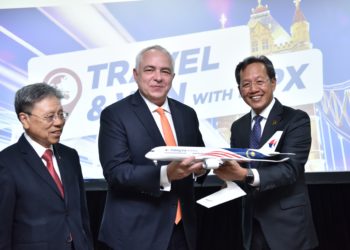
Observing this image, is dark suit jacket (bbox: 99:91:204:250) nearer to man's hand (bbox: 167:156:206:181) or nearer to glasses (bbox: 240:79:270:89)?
man's hand (bbox: 167:156:206:181)

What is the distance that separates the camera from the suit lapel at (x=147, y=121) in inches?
85.1

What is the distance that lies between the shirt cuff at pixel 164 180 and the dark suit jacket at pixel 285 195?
51 centimetres

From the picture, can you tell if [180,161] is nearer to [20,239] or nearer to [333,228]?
[20,239]

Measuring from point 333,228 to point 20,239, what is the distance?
3.29m

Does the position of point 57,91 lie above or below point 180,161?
above

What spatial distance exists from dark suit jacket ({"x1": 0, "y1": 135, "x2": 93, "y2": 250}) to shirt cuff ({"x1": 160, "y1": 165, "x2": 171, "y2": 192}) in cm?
47

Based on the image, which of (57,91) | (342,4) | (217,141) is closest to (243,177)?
(57,91)

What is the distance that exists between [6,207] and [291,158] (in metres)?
1.52

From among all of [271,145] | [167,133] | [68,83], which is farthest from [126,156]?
[68,83]

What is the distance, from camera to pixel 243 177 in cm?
217

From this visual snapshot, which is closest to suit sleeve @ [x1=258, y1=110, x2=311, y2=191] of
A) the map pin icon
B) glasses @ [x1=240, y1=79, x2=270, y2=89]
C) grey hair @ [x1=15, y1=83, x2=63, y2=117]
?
glasses @ [x1=240, y1=79, x2=270, y2=89]

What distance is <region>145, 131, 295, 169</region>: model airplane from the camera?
1.95 metres

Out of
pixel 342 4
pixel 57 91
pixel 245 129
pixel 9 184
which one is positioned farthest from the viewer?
pixel 342 4

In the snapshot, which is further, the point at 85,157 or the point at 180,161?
the point at 85,157
